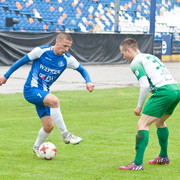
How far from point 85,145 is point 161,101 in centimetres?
247

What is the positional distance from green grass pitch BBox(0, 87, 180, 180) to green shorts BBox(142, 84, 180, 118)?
2.60ft

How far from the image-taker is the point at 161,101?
7180mm

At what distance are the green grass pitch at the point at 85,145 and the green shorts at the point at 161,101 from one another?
79 cm

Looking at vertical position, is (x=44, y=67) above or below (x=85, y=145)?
above

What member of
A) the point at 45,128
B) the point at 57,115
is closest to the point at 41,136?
the point at 45,128

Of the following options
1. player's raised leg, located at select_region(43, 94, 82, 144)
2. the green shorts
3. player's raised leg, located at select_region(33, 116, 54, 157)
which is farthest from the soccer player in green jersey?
player's raised leg, located at select_region(33, 116, 54, 157)

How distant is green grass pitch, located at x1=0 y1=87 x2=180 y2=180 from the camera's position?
23.1ft

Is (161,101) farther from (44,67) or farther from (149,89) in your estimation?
(44,67)


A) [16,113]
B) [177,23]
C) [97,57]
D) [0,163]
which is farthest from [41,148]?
[177,23]

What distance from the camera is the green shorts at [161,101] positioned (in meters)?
7.16

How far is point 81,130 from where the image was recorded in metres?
11.0

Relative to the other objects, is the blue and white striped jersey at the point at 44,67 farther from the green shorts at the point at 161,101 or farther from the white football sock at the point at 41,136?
the green shorts at the point at 161,101

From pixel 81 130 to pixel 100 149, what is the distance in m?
2.13

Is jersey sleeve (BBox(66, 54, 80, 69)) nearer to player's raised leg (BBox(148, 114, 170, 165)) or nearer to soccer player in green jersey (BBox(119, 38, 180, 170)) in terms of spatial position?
soccer player in green jersey (BBox(119, 38, 180, 170))
